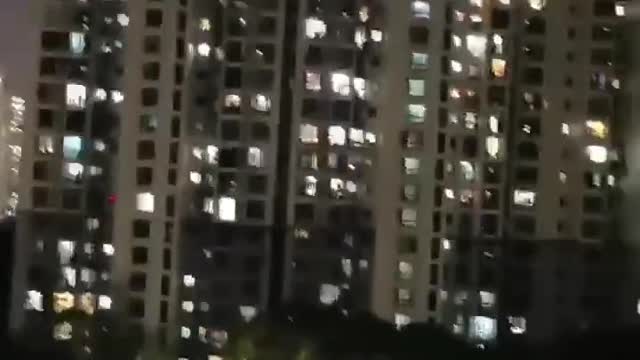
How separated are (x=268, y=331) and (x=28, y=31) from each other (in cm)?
69

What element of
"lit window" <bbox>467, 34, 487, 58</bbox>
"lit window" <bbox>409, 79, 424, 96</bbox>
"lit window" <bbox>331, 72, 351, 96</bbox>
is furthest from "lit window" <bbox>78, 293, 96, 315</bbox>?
"lit window" <bbox>467, 34, 487, 58</bbox>

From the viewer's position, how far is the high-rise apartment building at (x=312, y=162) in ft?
5.15

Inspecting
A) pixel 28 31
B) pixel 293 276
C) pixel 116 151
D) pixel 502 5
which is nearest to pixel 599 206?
pixel 502 5

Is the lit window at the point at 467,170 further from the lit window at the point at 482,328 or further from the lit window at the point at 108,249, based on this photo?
the lit window at the point at 108,249

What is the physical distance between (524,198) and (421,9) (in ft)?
1.24

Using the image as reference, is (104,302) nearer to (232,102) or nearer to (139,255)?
(139,255)

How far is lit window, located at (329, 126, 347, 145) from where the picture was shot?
1.63 metres

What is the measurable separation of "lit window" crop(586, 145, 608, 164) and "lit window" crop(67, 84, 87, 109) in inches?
35.4

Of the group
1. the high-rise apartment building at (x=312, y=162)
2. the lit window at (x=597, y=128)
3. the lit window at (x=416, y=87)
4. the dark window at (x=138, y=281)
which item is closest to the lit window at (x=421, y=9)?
the high-rise apartment building at (x=312, y=162)

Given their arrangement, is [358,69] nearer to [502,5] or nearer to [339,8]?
[339,8]

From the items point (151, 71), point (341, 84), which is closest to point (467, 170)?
point (341, 84)

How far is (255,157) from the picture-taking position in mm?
1644

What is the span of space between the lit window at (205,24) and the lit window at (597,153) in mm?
708

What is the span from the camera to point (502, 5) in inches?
64.0
